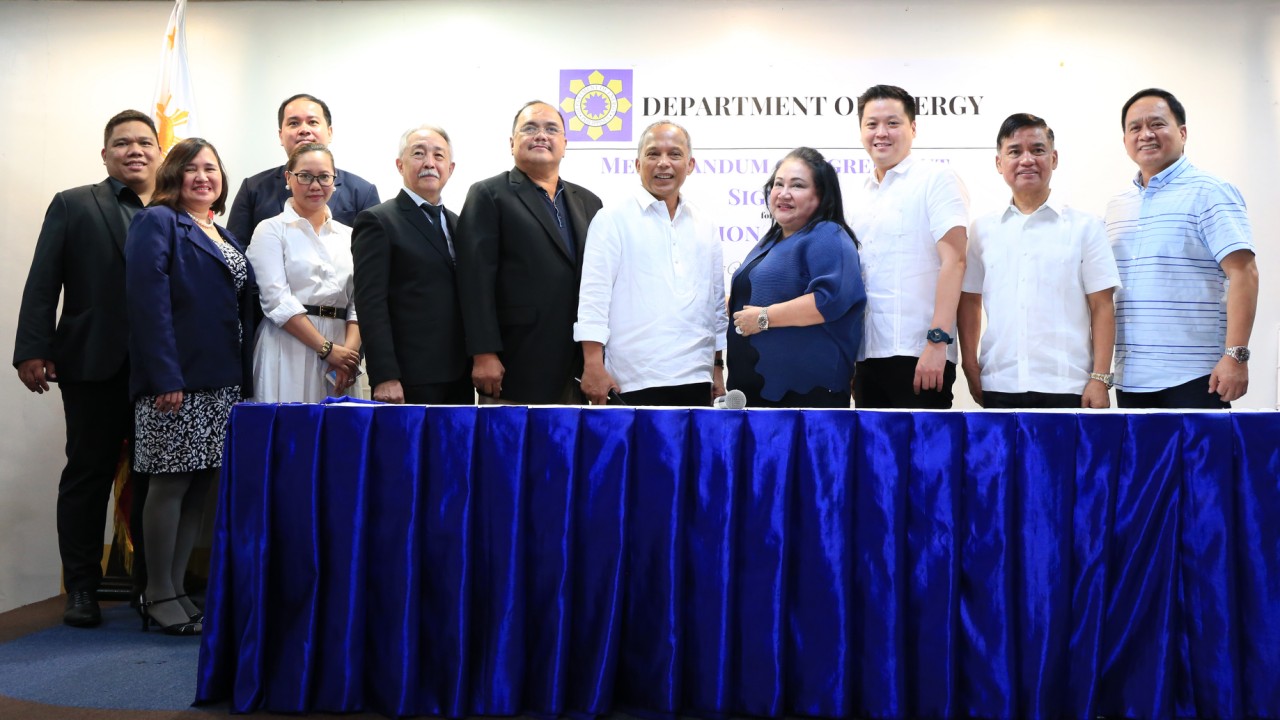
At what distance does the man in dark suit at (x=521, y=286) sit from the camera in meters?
2.87

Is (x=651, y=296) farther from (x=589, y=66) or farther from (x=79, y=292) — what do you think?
(x=79, y=292)

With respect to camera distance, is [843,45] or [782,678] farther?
[843,45]

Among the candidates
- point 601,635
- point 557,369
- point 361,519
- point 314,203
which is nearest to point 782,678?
point 601,635

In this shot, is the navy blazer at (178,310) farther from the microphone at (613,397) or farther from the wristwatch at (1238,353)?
the wristwatch at (1238,353)

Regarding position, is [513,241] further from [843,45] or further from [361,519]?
[843,45]

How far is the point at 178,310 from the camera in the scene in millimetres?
2881

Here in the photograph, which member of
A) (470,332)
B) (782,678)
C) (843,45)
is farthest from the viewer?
(843,45)

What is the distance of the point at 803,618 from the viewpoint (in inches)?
79.4

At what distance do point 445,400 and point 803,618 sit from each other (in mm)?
1439

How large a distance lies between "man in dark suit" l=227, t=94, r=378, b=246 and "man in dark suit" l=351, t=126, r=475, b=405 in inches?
27.2

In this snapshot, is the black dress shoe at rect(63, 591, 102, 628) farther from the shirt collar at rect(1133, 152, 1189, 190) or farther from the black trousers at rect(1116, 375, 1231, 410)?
the shirt collar at rect(1133, 152, 1189, 190)

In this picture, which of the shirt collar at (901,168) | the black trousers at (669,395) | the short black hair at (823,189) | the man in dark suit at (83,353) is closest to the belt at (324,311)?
the man in dark suit at (83,353)

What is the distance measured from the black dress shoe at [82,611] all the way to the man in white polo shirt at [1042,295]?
298 centimetres

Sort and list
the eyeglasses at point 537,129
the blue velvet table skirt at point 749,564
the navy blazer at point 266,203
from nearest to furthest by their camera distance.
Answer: the blue velvet table skirt at point 749,564 < the eyeglasses at point 537,129 < the navy blazer at point 266,203
